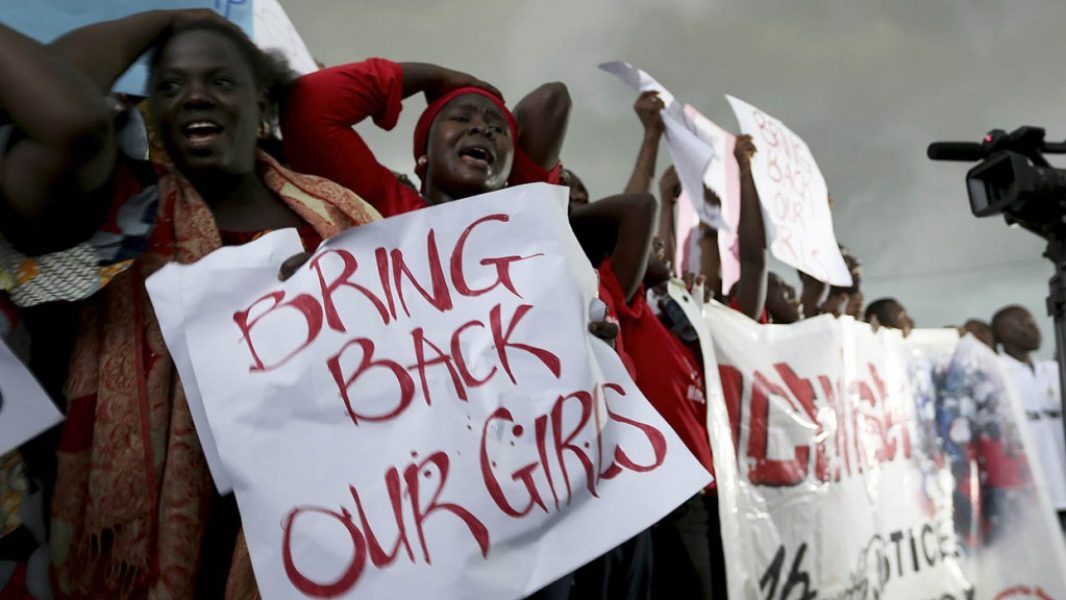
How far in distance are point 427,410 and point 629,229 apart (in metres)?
1.05

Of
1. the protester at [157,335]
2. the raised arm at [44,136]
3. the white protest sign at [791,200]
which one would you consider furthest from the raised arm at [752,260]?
the raised arm at [44,136]

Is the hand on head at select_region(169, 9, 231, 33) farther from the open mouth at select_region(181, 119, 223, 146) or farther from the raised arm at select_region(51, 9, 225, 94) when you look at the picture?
the open mouth at select_region(181, 119, 223, 146)

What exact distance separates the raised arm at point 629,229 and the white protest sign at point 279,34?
0.77m

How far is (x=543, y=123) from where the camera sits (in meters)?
2.14

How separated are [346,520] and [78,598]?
14.5 inches

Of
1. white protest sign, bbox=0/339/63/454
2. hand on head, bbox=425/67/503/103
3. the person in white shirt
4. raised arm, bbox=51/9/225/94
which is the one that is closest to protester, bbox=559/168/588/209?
hand on head, bbox=425/67/503/103

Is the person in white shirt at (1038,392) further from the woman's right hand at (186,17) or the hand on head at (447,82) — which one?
the woman's right hand at (186,17)

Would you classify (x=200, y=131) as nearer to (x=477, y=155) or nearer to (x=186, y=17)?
(x=186, y=17)

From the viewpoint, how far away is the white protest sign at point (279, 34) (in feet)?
6.38

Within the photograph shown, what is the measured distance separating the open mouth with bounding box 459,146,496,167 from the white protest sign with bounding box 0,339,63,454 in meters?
0.97

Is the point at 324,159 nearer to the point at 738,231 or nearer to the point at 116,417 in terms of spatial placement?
the point at 116,417

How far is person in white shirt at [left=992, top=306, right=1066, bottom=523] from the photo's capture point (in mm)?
4312

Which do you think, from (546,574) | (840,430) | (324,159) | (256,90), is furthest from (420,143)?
(840,430)

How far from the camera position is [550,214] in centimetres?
139
